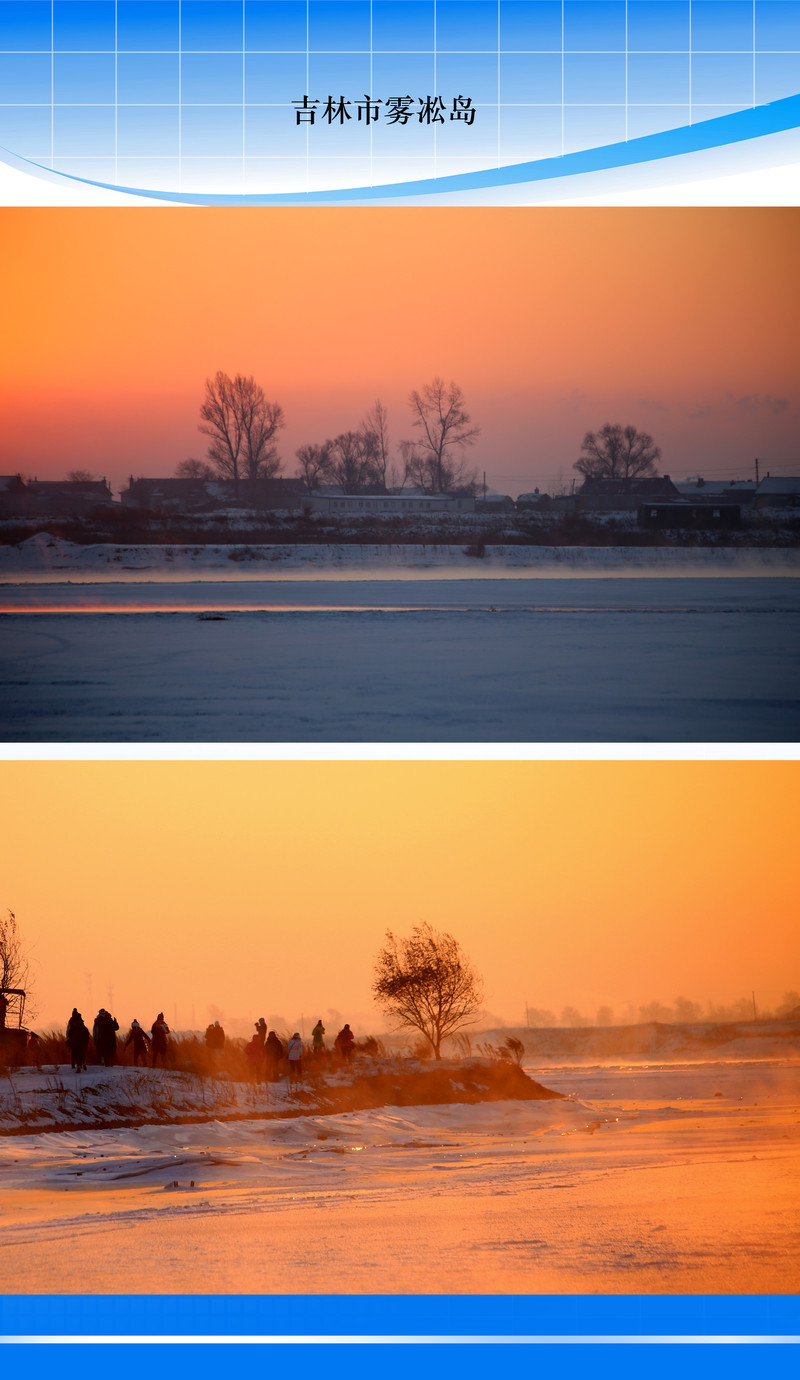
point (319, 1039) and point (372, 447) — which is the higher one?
point (372, 447)

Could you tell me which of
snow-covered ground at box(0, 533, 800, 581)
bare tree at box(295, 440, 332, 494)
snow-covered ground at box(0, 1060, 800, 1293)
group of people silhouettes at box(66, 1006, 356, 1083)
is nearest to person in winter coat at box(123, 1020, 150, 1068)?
group of people silhouettes at box(66, 1006, 356, 1083)

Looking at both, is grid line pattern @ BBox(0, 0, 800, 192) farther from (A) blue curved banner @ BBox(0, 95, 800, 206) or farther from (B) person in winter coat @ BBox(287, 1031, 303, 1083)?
(B) person in winter coat @ BBox(287, 1031, 303, 1083)

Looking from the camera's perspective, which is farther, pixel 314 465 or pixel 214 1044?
pixel 214 1044

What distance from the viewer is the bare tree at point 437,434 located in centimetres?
659

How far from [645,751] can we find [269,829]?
2244 millimetres

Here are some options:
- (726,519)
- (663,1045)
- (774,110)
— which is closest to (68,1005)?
(663,1045)

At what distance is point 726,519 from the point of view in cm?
686

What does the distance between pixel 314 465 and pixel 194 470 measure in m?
0.69

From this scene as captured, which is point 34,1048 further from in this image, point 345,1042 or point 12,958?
point 345,1042

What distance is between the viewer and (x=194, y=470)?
6637 millimetres

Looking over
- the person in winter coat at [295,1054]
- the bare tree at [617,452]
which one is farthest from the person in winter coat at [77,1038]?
the bare tree at [617,452]

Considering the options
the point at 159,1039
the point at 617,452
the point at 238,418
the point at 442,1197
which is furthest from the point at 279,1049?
the point at 617,452

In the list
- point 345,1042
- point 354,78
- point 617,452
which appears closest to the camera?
point 354,78
